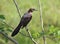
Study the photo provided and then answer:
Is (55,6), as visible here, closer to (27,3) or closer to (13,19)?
(27,3)

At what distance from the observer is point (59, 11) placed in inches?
238

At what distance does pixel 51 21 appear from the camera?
5.80 meters

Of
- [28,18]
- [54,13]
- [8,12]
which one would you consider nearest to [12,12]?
[8,12]

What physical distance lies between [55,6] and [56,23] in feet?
1.64

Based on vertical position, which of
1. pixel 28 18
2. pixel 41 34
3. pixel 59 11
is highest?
pixel 41 34

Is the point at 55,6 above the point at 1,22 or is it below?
below

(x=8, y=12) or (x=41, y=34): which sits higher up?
(x=41, y=34)

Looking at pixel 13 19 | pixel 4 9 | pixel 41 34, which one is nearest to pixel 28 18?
pixel 41 34

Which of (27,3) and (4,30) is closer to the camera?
(4,30)

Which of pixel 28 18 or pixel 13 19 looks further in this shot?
pixel 13 19

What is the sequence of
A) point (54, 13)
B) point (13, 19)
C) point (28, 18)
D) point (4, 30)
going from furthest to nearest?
point (54, 13) < point (13, 19) < point (28, 18) < point (4, 30)

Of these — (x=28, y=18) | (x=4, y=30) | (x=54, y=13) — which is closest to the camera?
(x=4, y=30)

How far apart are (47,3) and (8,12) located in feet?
2.88

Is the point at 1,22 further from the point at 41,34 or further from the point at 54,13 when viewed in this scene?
the point at 54,13
